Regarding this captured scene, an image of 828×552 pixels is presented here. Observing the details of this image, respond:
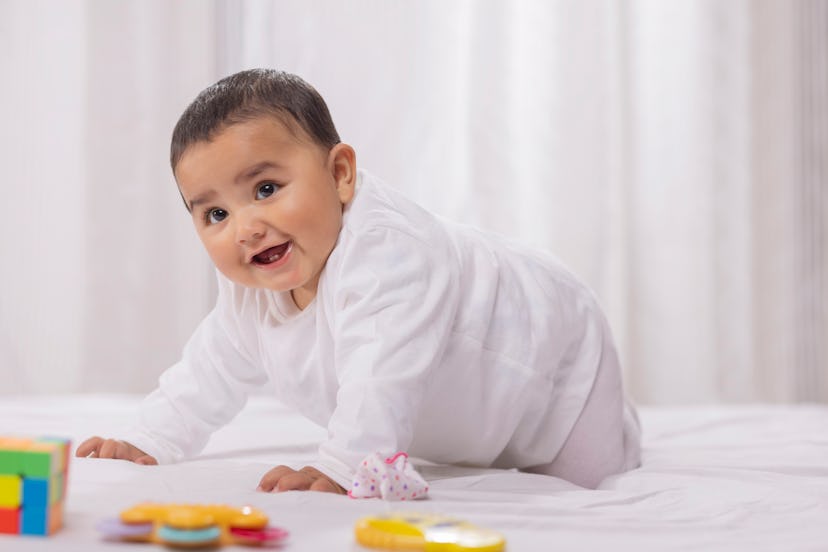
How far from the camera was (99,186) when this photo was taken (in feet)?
7.62

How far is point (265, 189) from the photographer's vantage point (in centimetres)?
108

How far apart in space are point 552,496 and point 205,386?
1.59 ft

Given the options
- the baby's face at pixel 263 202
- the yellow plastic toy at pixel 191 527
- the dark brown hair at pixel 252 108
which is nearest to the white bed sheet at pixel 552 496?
the yellow plastic toy at pixel 191 527

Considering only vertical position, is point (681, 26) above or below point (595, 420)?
above

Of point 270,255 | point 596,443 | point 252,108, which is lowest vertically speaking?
point 596,443

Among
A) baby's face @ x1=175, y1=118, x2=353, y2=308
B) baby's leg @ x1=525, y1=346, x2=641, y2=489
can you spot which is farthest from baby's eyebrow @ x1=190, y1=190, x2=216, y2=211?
baby's leg @ x1=525, y1=346, x2=641, y2=489

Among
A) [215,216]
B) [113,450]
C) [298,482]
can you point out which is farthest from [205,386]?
[298,482]

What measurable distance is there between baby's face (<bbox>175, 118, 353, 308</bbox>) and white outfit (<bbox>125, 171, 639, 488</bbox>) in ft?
0.14

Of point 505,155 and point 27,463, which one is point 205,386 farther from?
point 505,155

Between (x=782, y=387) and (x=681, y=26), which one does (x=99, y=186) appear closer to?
(x=681, y=26)

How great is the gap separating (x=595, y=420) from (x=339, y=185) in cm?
43

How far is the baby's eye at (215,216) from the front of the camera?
1.10 m

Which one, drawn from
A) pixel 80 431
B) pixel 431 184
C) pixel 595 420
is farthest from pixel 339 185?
pixel 431 184

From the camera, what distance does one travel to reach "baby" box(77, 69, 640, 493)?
3.36 ft
